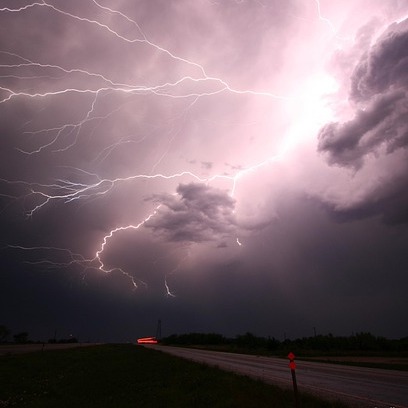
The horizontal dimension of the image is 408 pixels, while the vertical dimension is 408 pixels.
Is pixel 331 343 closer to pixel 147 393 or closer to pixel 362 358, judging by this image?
pixel 362 358

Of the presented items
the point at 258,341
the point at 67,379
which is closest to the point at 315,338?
the point at 258,341

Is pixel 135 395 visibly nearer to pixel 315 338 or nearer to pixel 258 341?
pixel 315 338

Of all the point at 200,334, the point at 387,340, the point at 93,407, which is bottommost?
the point at 93,407

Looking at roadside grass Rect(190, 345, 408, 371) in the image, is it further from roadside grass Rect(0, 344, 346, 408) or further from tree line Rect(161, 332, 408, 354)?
roadside grass Rect(0, 344, 346, 408)

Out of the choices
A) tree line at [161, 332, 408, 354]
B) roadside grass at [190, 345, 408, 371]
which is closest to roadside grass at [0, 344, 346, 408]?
roadside grass at [190, 345, 408, 371]

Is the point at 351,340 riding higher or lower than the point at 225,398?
higher

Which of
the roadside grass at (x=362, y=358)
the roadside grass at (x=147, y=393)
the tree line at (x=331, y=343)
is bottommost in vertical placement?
the roadside grass at (x=147, y=393)

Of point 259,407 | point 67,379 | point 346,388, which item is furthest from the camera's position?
point 67,379

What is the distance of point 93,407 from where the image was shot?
11953mm

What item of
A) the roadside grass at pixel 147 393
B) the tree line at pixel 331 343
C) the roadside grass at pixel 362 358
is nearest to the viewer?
the roadside grass at pixel 147 393

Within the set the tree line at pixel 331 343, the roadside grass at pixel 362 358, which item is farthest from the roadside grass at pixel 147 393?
the tree line at pixel 331 343

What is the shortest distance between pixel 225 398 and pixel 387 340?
46.8m

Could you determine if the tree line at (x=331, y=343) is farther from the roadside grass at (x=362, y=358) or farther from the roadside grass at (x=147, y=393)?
the roadside grass at (x=147, y=393)

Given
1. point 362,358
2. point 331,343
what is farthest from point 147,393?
point 331,343
